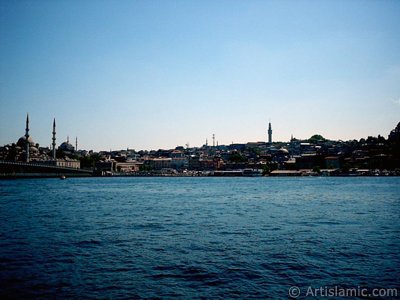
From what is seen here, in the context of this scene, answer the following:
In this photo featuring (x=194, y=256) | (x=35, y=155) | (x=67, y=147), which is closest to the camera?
(x=194, y=256)

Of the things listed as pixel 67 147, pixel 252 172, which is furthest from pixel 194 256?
pixel 67 147

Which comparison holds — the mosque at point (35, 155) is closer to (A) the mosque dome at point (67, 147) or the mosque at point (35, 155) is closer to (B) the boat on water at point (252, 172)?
(A) the mosque dome at point (67, 147)

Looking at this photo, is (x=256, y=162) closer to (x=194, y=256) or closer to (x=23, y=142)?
(x=23, y=142)

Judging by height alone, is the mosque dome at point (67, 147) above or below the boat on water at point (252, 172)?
above

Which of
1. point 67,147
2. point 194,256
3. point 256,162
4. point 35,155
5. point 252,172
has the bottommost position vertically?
point 252,172

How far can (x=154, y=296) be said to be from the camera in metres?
8.47

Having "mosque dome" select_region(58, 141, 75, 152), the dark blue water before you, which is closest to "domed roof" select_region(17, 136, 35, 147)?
"mosque dome" select_region(58, 141, 75, 152)

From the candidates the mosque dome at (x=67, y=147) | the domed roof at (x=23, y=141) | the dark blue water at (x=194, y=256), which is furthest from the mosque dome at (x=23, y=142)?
A: the dark blue water at (x=194, y=256)

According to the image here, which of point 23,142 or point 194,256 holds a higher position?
point 23,142

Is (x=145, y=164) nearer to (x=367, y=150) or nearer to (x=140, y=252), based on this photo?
(x=367, y=150)

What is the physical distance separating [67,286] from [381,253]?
378 inches

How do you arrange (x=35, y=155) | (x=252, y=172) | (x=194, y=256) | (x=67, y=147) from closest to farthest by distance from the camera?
(x=194, y=256) < (x=252, y=172) < (x=35, y=155) < (x=67, y=147)

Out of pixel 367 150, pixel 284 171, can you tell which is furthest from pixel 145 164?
pixel 367 150

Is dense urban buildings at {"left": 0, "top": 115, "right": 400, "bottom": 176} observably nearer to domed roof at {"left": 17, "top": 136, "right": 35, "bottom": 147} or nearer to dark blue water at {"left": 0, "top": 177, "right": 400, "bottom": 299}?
domed roof at {"left": 17, "top": 136, "right": 35, "bottom": 147}
